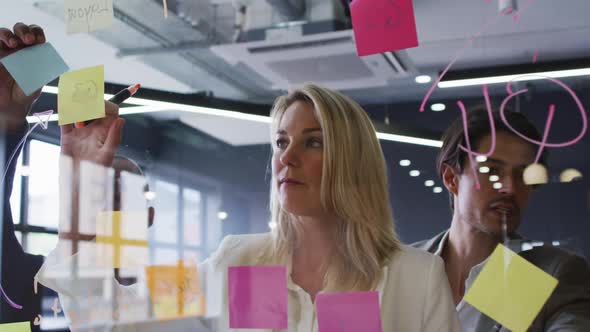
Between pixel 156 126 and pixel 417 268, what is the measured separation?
2.04 feet

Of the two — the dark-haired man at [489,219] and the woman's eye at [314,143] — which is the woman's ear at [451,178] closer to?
the dark-haired man at [489,219]

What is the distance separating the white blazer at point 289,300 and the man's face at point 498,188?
103 mm

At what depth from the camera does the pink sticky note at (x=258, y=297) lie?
1192mm

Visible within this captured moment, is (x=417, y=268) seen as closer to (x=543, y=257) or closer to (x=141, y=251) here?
(x=543, y=257)

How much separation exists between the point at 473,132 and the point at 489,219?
0.48 ft

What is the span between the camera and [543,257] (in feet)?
3.43

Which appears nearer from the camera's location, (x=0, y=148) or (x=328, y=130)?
(x=328, y=130)

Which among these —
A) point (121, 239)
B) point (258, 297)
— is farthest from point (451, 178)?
point (121, 239)

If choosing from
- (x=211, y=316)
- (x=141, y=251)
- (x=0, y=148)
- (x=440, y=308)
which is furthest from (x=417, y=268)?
(x=0, y=148)

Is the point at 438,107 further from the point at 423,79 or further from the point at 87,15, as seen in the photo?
the point at 87,15

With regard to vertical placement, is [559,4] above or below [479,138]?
above

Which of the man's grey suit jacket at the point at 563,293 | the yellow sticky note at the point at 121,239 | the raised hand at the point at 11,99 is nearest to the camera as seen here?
the man's grey suit jacket at the point at 563,293

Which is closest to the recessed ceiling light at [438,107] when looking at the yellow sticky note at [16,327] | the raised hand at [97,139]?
the raised hand at [97,139]

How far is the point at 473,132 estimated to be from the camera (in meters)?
1.10
